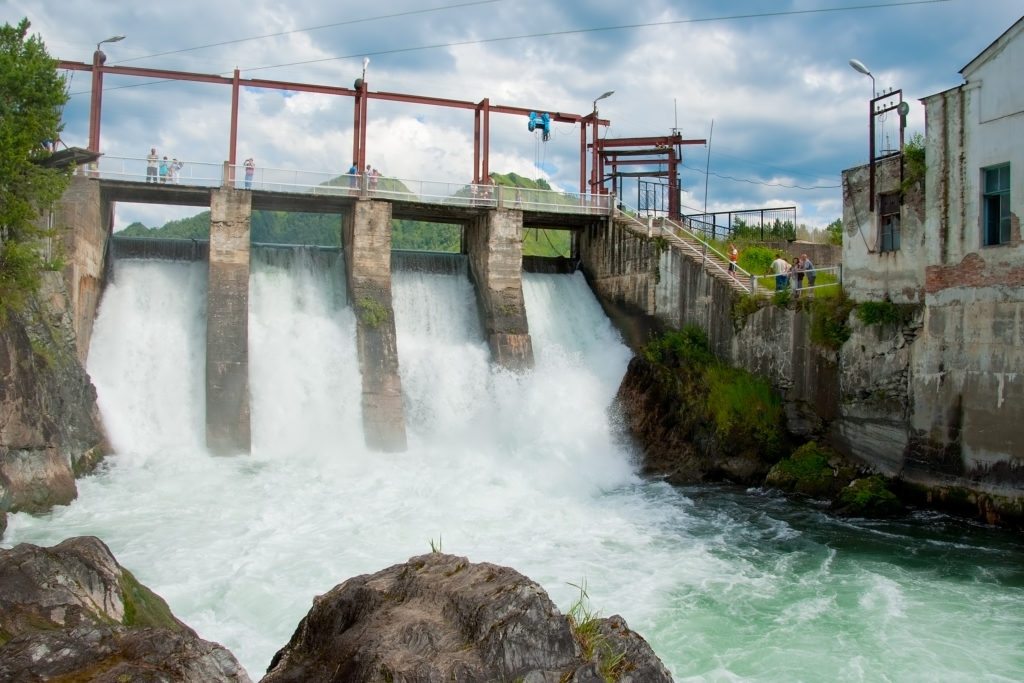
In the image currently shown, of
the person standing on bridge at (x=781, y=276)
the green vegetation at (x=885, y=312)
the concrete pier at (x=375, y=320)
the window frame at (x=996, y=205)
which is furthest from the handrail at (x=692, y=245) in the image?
the concrete pier at (x=375, y=320)

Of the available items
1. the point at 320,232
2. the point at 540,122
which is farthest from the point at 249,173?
the point at 320,232

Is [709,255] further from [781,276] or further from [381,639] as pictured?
[381,639]

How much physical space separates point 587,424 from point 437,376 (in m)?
4.05

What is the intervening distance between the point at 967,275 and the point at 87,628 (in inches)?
587

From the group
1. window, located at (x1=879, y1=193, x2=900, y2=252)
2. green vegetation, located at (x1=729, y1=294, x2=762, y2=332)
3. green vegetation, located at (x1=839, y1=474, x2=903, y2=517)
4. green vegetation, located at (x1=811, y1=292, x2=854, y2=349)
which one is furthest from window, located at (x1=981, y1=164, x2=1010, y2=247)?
green vegetation, located at (x1=729, y1=294, x2=762, y2=332)

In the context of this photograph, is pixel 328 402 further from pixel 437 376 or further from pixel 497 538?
pixel 497 538

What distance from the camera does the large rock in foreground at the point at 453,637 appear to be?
140 inches

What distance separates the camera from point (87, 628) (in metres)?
3.54

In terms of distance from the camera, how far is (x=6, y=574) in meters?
4.73

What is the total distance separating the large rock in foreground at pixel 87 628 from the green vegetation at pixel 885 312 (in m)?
14.1

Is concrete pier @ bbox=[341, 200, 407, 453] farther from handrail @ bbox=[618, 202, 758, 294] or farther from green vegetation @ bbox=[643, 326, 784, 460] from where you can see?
handrail @ bbox=[618, 202, 758, 294]

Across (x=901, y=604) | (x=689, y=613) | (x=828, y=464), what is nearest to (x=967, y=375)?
(x=828, y=464)

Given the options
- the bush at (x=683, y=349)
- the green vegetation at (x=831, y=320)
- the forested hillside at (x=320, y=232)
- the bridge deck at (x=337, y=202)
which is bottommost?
the bush at (x=683, y=349)

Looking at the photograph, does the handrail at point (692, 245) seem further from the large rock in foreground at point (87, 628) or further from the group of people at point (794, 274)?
the large rock in foreground at point (87, 628)
